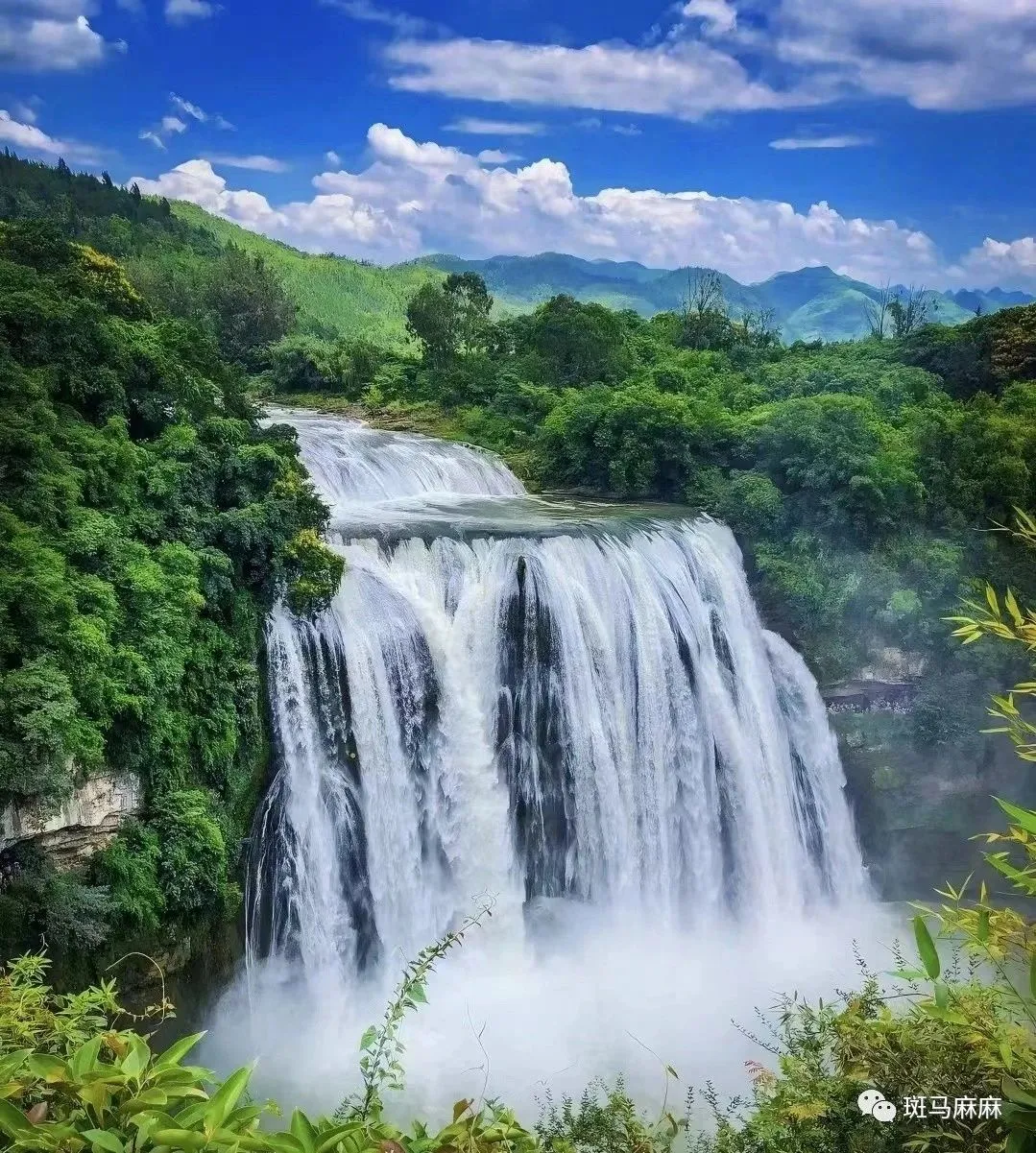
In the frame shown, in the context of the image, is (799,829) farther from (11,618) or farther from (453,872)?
(11,618)

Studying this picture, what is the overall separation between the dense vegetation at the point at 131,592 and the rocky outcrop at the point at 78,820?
10 cm

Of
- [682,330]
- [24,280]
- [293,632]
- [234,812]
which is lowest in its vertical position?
[234,812]

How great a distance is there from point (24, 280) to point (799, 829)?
13.1 metres

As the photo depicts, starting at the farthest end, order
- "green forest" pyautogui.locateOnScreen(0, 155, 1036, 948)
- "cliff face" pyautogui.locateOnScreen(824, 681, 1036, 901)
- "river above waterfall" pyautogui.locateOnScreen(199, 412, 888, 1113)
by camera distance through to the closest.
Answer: "cliff face" pyautogui.locateOnScreen(824, 681, 1036, 901), "river above waterfall" pyautogui.locateOnScreen(199, 412, 888, 1113), "green forest" pyautogui.locateOnScreen(0, 155, 1036, 948)

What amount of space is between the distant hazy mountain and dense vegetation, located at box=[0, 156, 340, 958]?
11634cm

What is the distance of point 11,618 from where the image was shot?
27.3 feet

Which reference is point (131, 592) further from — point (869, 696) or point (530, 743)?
point (869, 696)

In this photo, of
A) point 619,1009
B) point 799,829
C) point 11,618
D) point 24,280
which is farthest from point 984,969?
point 24,280

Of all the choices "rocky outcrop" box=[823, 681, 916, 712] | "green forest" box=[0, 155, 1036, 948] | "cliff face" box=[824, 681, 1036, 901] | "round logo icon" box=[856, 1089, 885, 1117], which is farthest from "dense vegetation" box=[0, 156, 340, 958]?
"cliff face" box=[824, 681, 1036, 901]

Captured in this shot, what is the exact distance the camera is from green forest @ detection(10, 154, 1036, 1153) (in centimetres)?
255

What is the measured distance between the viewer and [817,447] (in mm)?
17062

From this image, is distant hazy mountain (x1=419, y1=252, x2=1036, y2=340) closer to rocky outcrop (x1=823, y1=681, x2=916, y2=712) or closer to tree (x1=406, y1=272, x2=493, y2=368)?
tree (x1=406, y1=272, x2=493, y2=368)

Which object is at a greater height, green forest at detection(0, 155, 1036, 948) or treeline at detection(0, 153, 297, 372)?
treeline at detection(0, 153, 297, 372)

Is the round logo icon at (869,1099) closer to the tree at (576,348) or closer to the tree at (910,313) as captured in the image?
the tree at (576,348)
